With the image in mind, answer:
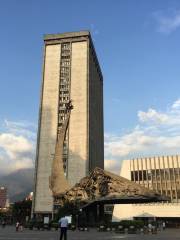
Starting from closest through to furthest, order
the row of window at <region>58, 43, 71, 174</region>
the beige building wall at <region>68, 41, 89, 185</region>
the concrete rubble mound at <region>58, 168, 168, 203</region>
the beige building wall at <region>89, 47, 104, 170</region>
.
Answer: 1. the concrete rubble mound at <region>58, 168, 168, 203</region>
2. the beige building wall at <region>68, 41, 89, 185</region>
3. the row of window at <region>58, 43, 71, 174</region>
4. the beige building wall at <region>89, 47, 104, 170</region>

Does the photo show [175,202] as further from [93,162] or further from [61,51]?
[61,51]

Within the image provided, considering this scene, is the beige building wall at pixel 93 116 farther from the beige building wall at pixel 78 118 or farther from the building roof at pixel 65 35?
the building roof at pixel 65 35

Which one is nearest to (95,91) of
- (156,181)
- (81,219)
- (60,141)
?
(156,181)

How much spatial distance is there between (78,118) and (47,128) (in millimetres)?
10743

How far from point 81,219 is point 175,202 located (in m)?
39.0

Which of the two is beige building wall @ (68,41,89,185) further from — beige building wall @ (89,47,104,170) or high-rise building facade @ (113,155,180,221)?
high-rise building facade @ (113,155,180,221)

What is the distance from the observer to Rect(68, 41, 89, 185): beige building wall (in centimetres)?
10481

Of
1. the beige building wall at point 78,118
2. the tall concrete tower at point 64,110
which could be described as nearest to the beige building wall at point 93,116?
the tall concrete tower at point 64,110

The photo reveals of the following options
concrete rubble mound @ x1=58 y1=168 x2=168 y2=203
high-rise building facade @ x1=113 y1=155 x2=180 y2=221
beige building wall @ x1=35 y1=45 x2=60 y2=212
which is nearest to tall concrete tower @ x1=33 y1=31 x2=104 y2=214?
beige building wall @ x1=35 y1=45 x2=60 y2=212

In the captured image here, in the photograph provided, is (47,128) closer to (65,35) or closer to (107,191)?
(65,35)

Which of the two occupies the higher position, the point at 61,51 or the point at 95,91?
the point at 61,51

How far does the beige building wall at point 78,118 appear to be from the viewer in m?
105

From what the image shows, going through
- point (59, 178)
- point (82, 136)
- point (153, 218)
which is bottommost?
point (153, 218)

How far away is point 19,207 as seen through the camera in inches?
4830
